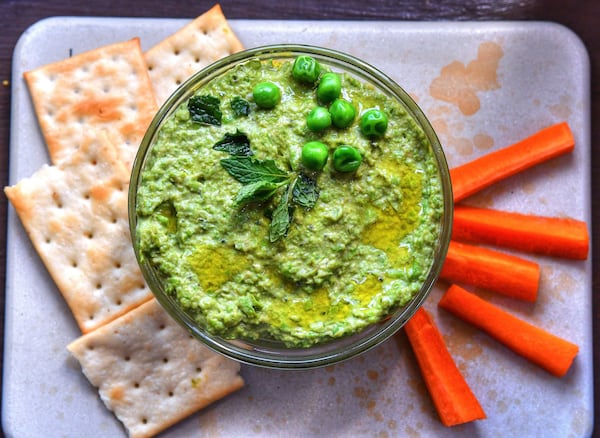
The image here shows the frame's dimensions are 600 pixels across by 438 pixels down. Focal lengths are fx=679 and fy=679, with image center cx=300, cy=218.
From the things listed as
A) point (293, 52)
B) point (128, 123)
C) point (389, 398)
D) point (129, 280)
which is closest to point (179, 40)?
point (128, 123)

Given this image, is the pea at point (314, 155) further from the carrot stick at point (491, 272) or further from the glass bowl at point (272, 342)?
the carrot stick at point (491, 272)

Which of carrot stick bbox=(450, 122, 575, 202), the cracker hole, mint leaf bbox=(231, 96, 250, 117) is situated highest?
mint leaf bbox=(231, 96, 250, 117)

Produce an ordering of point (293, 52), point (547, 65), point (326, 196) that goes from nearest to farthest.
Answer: point (326, 196) → point (293, 52) → point (547, 65)

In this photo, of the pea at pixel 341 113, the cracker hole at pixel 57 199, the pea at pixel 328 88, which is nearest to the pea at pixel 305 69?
the pea at pixel 328 88

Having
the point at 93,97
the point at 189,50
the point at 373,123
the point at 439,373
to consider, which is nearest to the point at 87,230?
the point at 93,97

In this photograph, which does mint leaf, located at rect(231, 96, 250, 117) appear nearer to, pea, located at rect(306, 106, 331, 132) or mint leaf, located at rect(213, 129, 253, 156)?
mint leaf, located at rect(213, 129, 253, 156)

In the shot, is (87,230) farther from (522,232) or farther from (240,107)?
(522,232)

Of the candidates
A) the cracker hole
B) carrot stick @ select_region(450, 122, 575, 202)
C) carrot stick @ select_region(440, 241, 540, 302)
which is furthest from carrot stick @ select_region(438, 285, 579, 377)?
the cracker hole

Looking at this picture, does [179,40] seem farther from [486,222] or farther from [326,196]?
[486,222]
